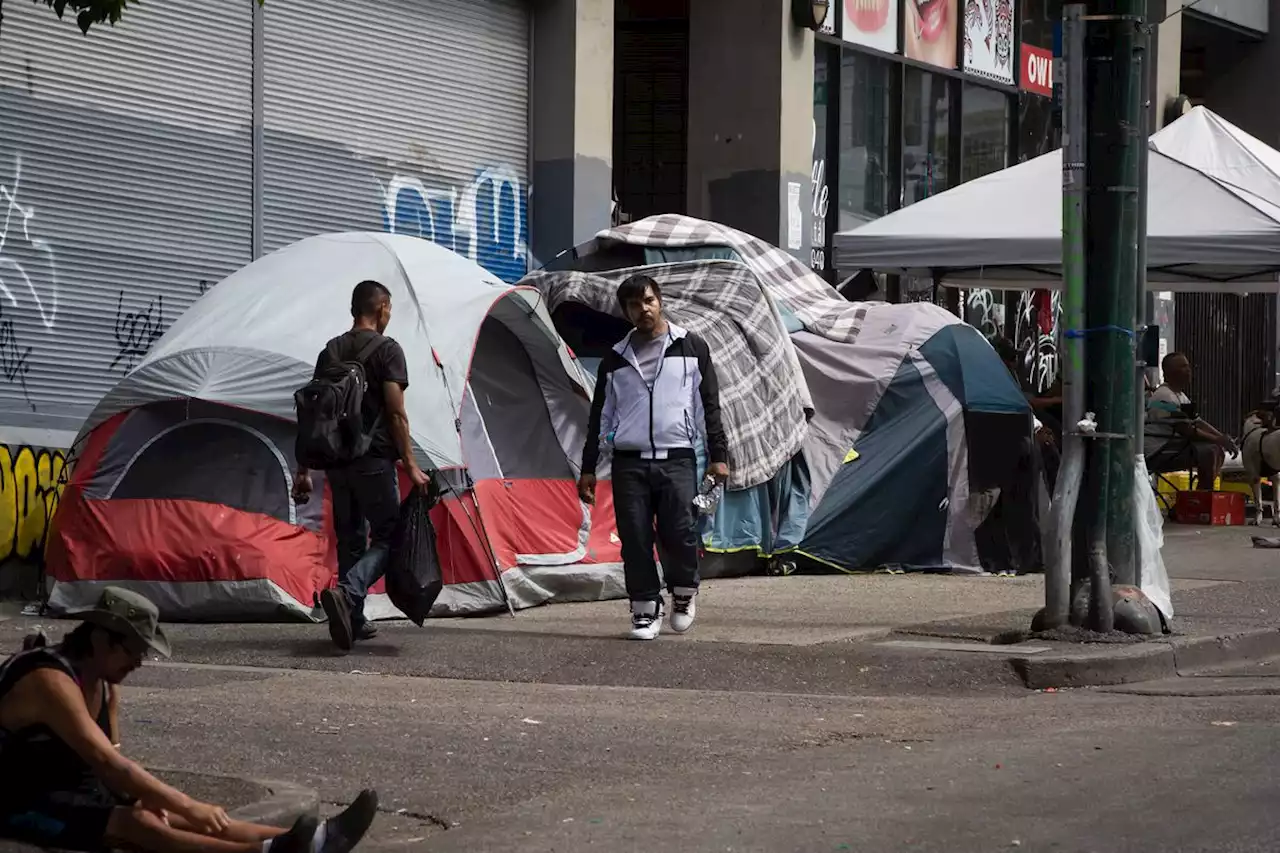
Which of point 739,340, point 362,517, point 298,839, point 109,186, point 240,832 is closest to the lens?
point 298,839

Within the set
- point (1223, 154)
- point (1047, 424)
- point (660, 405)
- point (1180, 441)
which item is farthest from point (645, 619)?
point (1180, 441)

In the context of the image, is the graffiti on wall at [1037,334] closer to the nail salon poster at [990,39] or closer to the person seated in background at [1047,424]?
the nail salon poster at [990,39]

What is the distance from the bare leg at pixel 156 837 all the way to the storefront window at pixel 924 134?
17.6 m

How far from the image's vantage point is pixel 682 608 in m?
10.5

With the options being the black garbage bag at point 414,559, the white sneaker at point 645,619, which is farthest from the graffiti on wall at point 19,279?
the white sneaker at point 645,619

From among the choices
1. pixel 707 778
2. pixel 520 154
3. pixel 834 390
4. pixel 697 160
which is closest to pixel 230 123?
pixel 520 154

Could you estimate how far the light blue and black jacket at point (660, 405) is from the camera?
10.4m

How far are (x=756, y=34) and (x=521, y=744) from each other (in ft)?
41.4

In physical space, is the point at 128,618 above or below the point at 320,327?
below

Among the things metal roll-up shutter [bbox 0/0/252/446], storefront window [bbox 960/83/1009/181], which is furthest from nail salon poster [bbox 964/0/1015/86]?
metal roll-up shutter [bbox 0/0/252/446]

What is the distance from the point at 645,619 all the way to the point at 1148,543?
8.53 ft

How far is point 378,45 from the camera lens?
15.7 meters

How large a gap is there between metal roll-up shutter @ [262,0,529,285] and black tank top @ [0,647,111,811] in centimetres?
957

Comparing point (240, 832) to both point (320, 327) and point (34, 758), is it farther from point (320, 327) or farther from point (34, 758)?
point (320, 327)
